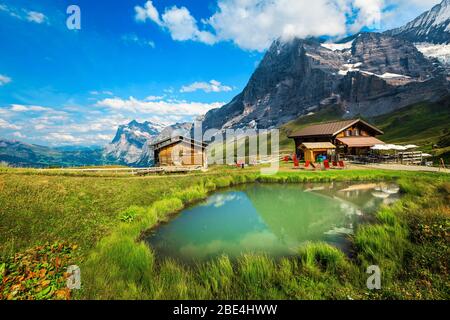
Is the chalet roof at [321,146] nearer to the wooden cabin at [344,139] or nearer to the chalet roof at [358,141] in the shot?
the wooden cabin at [344,139]

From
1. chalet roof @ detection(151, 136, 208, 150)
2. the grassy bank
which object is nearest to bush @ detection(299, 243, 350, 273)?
the grassy bank

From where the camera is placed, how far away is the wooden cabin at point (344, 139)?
41.1m

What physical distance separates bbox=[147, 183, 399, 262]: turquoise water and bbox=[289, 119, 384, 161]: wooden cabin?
17818mm

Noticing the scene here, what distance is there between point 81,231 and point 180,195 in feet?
31.8

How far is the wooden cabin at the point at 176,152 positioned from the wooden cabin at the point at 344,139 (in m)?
20.9

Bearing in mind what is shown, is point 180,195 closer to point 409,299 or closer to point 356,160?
point 409,299

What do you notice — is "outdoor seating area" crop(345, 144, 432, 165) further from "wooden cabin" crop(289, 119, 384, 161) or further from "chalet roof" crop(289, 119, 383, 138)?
"chalet roof" crop(289, 119, 383, 138)

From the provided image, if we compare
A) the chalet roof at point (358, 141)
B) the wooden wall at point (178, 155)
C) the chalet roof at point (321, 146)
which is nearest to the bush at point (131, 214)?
the wooden wall at point (178, 155)

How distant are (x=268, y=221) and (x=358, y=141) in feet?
117

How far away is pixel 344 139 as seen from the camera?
42.7 meters

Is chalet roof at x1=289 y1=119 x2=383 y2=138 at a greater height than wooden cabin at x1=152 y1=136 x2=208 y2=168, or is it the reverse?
chalet roof at x1=289 y1=119 x2=383 y2=138

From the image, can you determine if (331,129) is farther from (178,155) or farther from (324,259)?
(324,259)

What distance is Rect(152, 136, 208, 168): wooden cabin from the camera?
4291 centimetres

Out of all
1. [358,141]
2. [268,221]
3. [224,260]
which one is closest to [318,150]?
[358,141]
